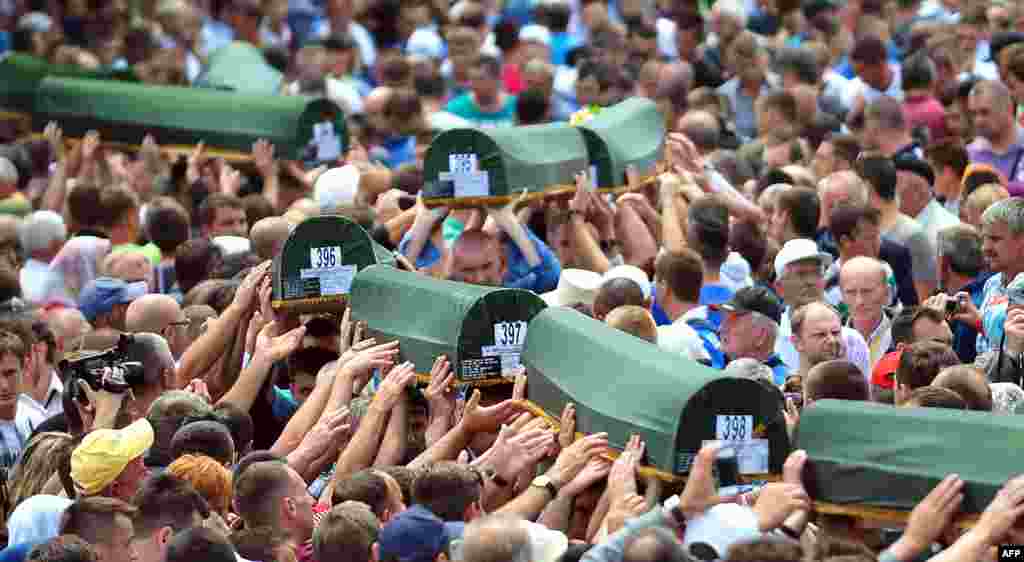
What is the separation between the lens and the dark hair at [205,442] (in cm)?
821

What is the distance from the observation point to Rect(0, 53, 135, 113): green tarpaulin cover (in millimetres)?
15836

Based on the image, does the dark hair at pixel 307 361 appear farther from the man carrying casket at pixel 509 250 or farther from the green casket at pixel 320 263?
the man carrying casket at pixel 509 250

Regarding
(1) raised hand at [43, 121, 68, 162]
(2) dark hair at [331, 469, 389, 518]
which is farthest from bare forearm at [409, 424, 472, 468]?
(1) raised hand at [43, 121, 68, 162]

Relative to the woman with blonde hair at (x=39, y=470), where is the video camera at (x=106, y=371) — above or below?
above

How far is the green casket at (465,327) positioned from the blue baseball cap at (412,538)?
177 cm

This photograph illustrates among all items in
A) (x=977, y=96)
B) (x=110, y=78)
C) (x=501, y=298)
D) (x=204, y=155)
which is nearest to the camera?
(x=501, y=298)

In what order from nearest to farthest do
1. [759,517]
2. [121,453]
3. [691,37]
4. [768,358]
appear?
[759,517], [121,453], [768,358], [691,37]

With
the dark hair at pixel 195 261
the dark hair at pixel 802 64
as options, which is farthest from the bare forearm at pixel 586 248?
the dark hair at pixel 802 64

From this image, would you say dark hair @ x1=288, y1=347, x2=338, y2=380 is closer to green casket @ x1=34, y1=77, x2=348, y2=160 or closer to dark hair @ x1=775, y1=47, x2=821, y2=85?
green casket @ x1=34, y1=77, x2=348, y2=160

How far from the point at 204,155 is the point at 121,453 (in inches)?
251

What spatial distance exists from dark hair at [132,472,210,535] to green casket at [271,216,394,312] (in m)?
2.24

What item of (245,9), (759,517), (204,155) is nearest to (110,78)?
(204,155)

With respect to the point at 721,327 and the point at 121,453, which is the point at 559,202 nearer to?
the point at 721,327

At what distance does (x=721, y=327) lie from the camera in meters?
10.1
